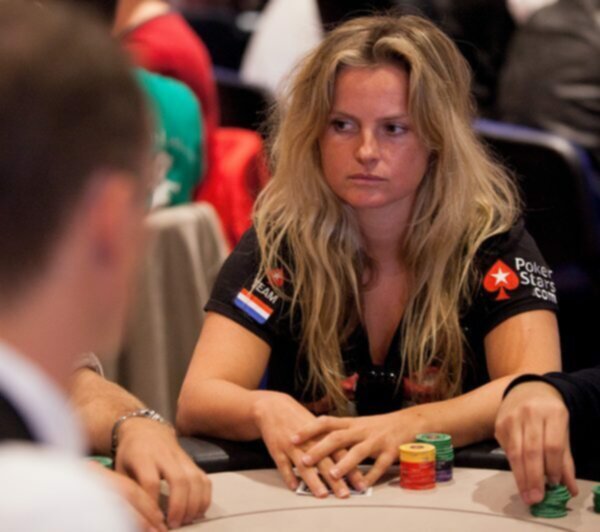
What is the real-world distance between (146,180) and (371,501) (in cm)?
118

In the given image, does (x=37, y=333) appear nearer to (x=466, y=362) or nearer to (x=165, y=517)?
(x=165, y=517)

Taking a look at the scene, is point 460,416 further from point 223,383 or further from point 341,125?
point 341,125

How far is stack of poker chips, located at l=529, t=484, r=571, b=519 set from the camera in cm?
198

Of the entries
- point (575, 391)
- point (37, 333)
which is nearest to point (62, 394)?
point (37, 333)

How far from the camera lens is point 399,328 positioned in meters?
2.65

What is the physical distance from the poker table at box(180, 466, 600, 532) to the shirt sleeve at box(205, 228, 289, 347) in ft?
1.67

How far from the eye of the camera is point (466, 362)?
104 inches

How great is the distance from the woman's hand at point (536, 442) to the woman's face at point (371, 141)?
2.22 feet

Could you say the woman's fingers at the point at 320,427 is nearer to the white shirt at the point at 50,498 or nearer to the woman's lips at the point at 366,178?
the woman's lips at the point at 366,178

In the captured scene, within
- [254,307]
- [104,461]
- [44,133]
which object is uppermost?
[44,133]

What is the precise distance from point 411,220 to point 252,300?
1.28ft

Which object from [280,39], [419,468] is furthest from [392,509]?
[280,39]

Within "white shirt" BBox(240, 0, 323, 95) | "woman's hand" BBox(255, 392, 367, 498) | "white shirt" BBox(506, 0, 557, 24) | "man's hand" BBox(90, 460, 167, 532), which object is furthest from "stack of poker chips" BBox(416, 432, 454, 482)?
"white shirt" BBox(240, 0, 323, 95)

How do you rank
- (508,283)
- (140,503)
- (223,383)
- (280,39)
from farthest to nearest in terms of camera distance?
1. (280,39)
2. (508,283)
3. (223,383)
4. (140,503)
